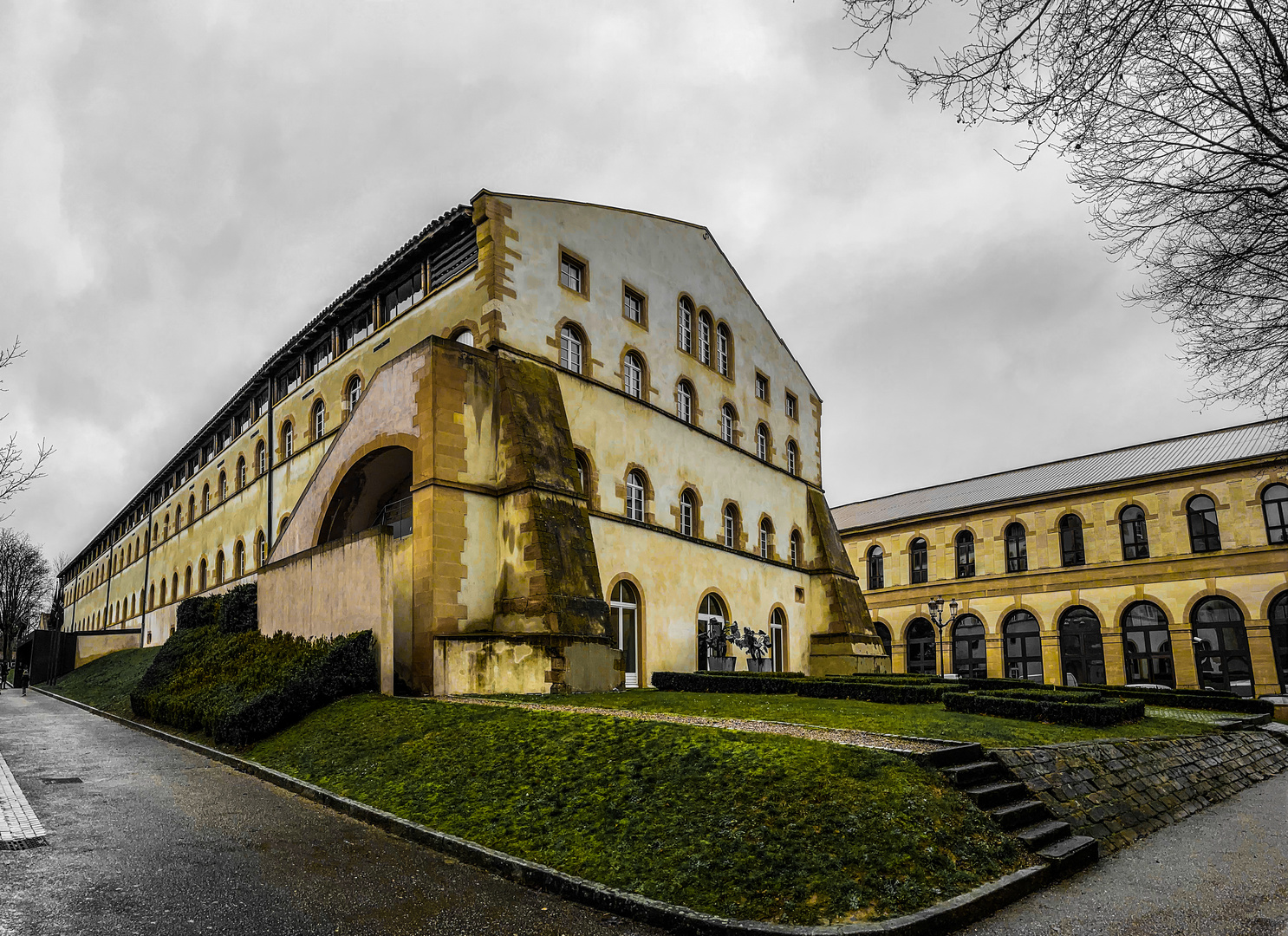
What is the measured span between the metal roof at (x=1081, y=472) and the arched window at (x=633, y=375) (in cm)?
2291

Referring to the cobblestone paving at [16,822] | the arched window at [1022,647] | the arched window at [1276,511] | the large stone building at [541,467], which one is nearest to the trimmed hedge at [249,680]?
the large stone building at [541,467]

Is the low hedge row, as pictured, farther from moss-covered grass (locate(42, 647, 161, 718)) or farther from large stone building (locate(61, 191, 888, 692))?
moss-covered grass (locate(42, 647, 161, 718))

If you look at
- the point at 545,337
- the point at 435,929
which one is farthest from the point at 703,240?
the point at 435,929

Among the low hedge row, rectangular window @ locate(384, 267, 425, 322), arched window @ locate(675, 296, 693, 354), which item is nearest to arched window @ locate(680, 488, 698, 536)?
arched window @ locate(675, 296, 693, 354)

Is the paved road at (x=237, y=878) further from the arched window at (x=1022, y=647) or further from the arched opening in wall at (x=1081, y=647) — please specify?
the arched window at (x=1022, y=647)

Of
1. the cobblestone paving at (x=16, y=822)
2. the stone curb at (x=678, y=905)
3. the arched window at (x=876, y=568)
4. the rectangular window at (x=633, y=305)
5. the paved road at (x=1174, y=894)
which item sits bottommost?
the paved road at (x=1174, y=894)

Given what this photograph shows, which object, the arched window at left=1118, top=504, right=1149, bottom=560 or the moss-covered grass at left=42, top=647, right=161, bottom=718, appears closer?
the moss-covered grass at left=42, top=647, right=161, bottom=718

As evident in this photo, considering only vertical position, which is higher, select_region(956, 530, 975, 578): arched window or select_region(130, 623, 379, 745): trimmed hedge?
select_region(956, 530, 975, 578): arched window

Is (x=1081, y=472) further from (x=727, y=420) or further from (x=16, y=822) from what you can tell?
(x=16, y=822)

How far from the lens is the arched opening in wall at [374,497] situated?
19703 millimetres

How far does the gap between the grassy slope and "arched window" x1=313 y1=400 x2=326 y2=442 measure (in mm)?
19883

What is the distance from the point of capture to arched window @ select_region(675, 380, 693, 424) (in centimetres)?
2605

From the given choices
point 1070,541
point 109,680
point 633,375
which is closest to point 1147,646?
point 1070,541

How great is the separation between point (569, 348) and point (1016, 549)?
87.3 ft
